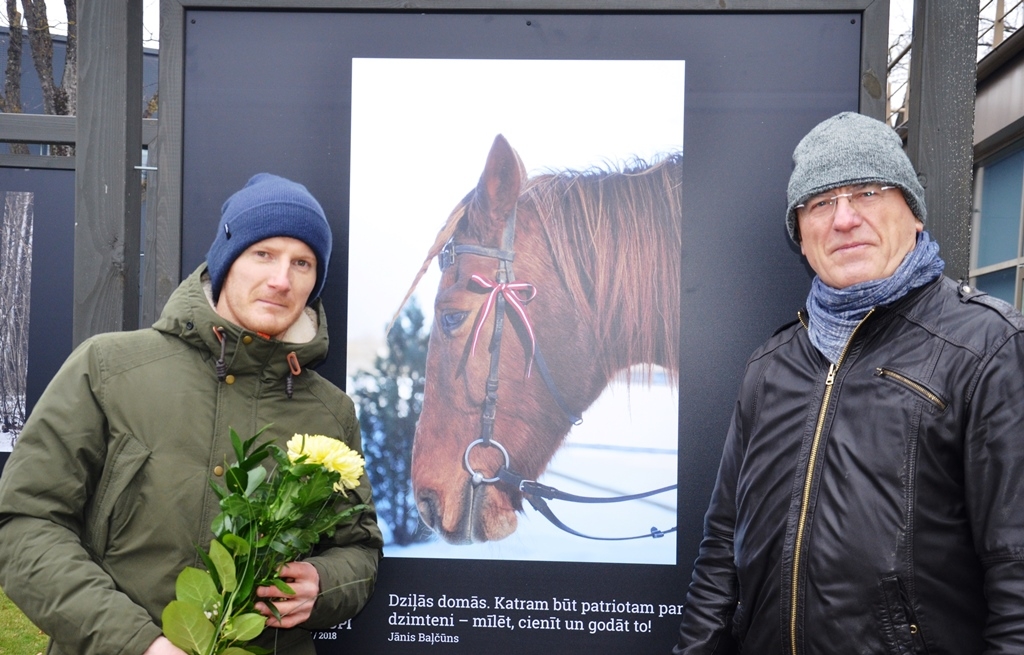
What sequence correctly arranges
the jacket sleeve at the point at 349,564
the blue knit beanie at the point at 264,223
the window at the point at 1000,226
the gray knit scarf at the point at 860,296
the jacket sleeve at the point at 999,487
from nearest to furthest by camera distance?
1. the jacket sleeve at the point at 999,487
2. the gray knit scarf at the point at 860,296
3. the jacket sleeve at the point at 349,564
4. the blue knit beanie at the point at 264,223
5. the window at the point at 1000,226

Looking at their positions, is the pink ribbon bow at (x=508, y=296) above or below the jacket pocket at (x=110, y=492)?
above

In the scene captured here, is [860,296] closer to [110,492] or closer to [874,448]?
[874,448]

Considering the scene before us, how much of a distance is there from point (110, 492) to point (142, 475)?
0.07 metres

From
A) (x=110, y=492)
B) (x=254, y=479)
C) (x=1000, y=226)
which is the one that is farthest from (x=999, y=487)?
(x=1000, y=226)

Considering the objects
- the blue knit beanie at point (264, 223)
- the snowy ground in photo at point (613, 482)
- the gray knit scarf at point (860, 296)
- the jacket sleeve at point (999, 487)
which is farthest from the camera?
the snowy ground in photo at point (613, 482)

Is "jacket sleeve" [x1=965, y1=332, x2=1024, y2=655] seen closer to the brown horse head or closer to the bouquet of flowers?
the brown horse head

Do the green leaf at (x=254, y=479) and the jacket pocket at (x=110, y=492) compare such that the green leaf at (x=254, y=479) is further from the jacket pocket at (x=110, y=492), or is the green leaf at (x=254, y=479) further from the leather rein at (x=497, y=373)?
the leather rein at (x=497, y=373)

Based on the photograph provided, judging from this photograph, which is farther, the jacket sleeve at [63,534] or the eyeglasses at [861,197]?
the eyeglasses at [861,197]

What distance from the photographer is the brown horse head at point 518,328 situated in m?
2.69

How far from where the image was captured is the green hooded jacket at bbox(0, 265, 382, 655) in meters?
1.88

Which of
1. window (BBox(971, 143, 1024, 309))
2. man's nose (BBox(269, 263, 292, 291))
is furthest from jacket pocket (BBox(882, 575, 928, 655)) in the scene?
window (BBox(971, 143, 1024, 309))

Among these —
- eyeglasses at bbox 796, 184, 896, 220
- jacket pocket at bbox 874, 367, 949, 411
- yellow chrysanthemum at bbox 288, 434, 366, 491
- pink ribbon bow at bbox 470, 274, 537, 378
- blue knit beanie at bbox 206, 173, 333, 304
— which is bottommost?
yellow chrysanthemum at bbox 288, 434, 366, 491

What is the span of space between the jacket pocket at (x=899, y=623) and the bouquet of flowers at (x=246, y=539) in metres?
1.11

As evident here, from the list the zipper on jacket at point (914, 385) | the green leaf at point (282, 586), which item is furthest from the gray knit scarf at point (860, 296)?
the green leaf at point (282, 586)
